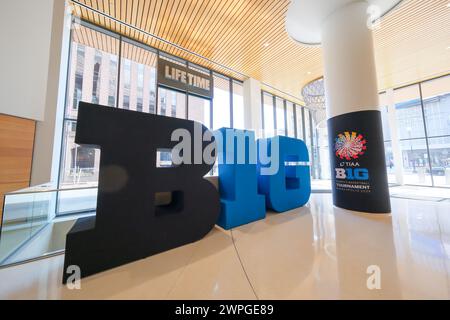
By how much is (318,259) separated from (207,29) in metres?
4.92

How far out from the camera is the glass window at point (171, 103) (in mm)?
4410

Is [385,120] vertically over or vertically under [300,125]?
under

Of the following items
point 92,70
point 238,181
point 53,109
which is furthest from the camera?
point 92,70

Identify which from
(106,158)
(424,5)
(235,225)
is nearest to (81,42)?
(106,158)

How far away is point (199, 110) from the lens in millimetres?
5156

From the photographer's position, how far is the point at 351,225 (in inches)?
92.6

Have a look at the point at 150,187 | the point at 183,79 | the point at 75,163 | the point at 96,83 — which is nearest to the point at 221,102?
the point at 183,79

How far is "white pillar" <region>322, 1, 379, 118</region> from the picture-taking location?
3.00m

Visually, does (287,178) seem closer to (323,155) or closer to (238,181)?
(238,181)

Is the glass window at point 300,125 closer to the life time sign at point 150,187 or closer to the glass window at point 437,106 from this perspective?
the glass window at point 437,106

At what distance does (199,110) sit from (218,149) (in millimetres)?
3005

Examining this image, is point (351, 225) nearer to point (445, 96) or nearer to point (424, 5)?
point (424, 5)

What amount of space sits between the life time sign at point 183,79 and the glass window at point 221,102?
0.54m

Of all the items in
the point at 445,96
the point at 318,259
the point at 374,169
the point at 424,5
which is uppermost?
the point at 424,5
